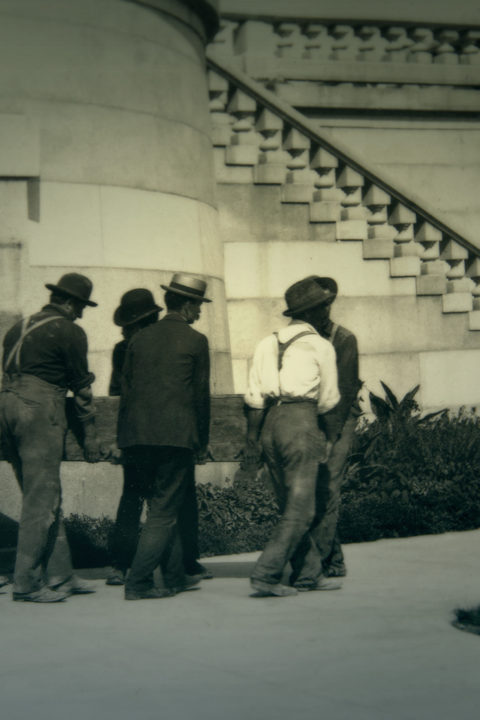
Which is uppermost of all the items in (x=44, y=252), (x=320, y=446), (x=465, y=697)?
(x=44, y=252)

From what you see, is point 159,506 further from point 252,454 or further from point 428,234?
point 428,234

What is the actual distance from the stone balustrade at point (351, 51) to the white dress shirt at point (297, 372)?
24.0 ft

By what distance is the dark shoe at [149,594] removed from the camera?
755 centimetres

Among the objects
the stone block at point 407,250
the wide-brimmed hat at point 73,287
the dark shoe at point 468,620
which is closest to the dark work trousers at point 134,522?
the wide-brimmed hat at point 73,287

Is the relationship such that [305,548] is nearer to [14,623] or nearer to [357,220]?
[14,623]

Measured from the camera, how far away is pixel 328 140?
13055 millimetres

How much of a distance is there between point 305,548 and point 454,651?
199 cm

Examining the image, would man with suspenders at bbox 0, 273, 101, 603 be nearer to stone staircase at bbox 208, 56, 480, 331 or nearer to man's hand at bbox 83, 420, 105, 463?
man's hand at bbox 83, 420, 105, 463

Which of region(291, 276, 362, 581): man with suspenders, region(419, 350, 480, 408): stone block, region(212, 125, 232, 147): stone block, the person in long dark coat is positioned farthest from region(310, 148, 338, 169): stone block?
the person in long dark coat

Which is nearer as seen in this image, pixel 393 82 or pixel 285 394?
pixel 285 394

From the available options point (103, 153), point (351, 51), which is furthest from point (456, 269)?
point (103, 153)

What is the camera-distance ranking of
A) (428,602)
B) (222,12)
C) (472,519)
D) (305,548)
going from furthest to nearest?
(222,12) → (472,519) → (305,548) → (428,602)

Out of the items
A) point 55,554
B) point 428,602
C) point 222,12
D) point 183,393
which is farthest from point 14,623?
point 222,12

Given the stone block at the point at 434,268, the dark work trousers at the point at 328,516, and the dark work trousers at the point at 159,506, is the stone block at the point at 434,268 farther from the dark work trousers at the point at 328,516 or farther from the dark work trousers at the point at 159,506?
the dark work trousers at the point at 159,506
